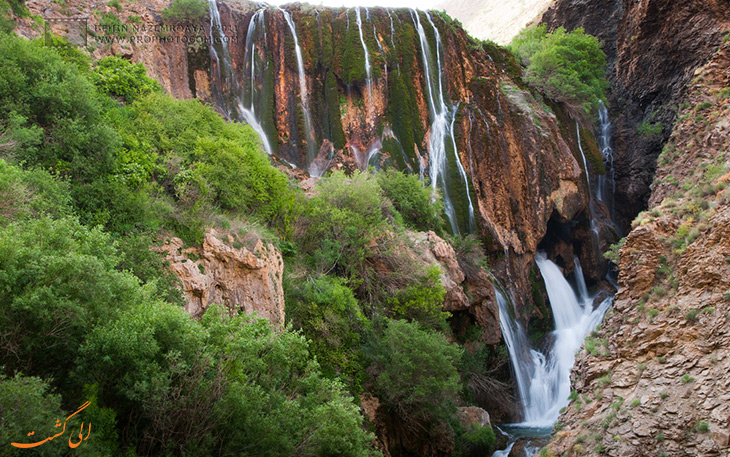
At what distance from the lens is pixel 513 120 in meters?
32.9

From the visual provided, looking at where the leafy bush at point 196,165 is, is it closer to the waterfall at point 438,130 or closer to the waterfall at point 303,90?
the waterfall at point 303,90

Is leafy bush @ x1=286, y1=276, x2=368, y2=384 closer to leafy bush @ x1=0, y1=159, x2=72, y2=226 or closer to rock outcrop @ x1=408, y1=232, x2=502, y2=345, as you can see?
rock outcrop @ x1=408, y1=232, x2=502, y2=345

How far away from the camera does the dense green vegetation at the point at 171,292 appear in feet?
23.9

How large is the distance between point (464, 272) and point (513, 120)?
14335 mm

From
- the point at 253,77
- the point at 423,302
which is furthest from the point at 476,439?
the point at 253,77

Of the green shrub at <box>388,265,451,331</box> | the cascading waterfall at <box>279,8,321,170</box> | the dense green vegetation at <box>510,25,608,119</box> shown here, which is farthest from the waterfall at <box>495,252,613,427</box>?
the cascading waterfall at <box>279,8,321,170</box>

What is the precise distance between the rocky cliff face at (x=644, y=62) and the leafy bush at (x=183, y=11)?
94.9ft

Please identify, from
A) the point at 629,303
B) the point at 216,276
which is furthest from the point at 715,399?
the point at 216,276

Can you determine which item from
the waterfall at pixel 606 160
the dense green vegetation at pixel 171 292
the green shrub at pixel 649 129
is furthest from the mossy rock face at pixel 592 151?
the dense green vegetation at pixel 171 292

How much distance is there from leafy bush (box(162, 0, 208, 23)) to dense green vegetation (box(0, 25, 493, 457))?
11335mm

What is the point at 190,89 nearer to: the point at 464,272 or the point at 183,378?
the point at 464,272

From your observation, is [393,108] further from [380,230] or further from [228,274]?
[228,274]

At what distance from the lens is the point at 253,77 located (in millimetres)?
30141

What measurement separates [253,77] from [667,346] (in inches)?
1072
